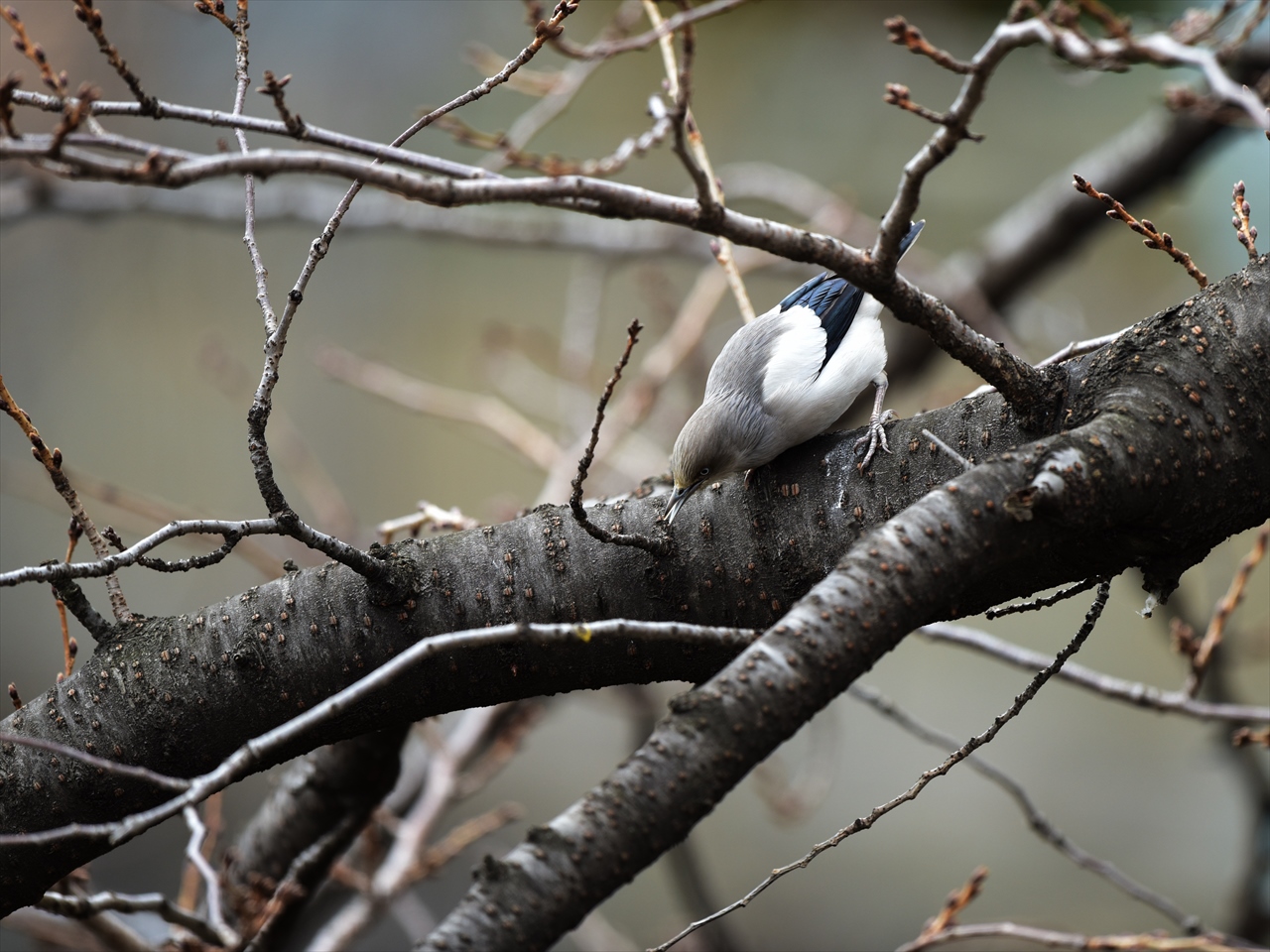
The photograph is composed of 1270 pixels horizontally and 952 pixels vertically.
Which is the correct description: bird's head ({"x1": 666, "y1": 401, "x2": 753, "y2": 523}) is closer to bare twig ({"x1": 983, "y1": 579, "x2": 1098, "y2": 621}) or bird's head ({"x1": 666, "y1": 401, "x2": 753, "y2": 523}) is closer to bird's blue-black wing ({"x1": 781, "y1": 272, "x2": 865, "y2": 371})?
bird's blue-black wing ({"x1": 781, "y1": 272, "x2": 865, "y2": 371})

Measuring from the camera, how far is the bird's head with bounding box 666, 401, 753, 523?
1885mm

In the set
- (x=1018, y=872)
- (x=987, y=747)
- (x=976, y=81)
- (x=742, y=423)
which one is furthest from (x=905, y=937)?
(x=976, y=81)

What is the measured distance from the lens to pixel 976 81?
38.7 inches

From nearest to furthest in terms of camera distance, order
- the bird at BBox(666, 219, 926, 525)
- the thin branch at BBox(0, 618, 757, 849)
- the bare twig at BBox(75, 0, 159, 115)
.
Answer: the thin branch at BBox(0, 618, 757, 849) < the bare twig at BBox(75, 0, 159, 115) < the bird at BBox(666, 219, 926, 525)

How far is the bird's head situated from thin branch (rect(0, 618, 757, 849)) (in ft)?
2.51

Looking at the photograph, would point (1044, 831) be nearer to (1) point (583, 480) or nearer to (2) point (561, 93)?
(1) point (583, 480)

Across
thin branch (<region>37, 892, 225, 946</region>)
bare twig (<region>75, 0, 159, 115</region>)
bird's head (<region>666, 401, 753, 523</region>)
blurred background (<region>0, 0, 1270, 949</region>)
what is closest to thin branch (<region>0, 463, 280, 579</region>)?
thin branch (<region>37, 892, 225, 946</region>)

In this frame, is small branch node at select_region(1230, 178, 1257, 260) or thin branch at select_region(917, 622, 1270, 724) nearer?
small branch node at select_region(1230, 178, 1257, 260)

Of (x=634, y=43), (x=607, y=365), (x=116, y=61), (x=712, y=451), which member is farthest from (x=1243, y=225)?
(x=607, y=365)

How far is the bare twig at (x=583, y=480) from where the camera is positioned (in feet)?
3.66

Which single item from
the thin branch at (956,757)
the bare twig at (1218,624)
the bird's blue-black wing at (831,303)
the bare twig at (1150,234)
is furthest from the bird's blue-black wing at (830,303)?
the bare twig at (1218,624)

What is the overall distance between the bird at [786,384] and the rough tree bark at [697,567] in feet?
0.41

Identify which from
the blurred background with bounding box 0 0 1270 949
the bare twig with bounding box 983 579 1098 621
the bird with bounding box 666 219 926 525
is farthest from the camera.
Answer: the blurred background with bounding box 0 0 1270 949

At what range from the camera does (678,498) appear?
68.3 inches
